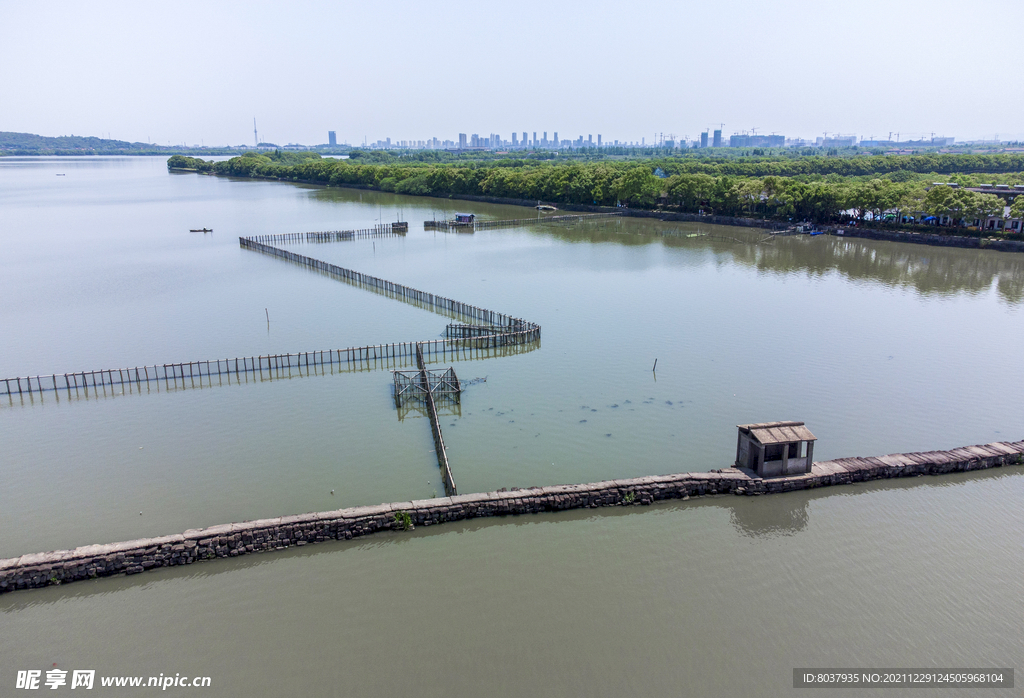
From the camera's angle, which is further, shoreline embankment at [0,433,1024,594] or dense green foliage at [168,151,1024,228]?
dense green foliage at [168,151,1024,228]

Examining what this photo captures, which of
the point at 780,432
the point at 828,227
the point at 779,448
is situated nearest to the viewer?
the point at 780,432

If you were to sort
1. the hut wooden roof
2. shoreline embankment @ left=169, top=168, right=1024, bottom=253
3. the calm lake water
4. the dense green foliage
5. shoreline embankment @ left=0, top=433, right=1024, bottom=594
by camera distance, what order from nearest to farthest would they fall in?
the calm lake water → shoreline embankment @ left=0, top=433, right=1024, bottom=594 → the hut wooden roof → shoreline embankment @ left=169, top=168, right=1024, bottom=253 → the dense green foliage

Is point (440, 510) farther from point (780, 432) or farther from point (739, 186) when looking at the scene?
point (739, 186)

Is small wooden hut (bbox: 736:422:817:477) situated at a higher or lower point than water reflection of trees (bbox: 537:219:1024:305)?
lower

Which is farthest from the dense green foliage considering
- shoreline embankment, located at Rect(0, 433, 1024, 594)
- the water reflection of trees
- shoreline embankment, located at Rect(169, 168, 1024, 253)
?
shoreline embankment, located at Rect(0, 433, 1024, 594)

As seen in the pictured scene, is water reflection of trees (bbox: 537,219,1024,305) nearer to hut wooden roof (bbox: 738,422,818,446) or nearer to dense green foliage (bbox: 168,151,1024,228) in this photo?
dense green foliage (bbox: 168,151,1024,228)

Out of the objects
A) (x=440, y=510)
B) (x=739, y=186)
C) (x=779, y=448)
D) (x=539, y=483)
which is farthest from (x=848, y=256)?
(x=440, y=510)

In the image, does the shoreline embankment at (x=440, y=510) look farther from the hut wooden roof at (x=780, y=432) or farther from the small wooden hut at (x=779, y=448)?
the hut wooden roof at (x=780, y=432)

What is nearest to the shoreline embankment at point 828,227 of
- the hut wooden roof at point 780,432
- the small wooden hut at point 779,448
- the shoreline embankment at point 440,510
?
the shoreline embankment at point 440,510
